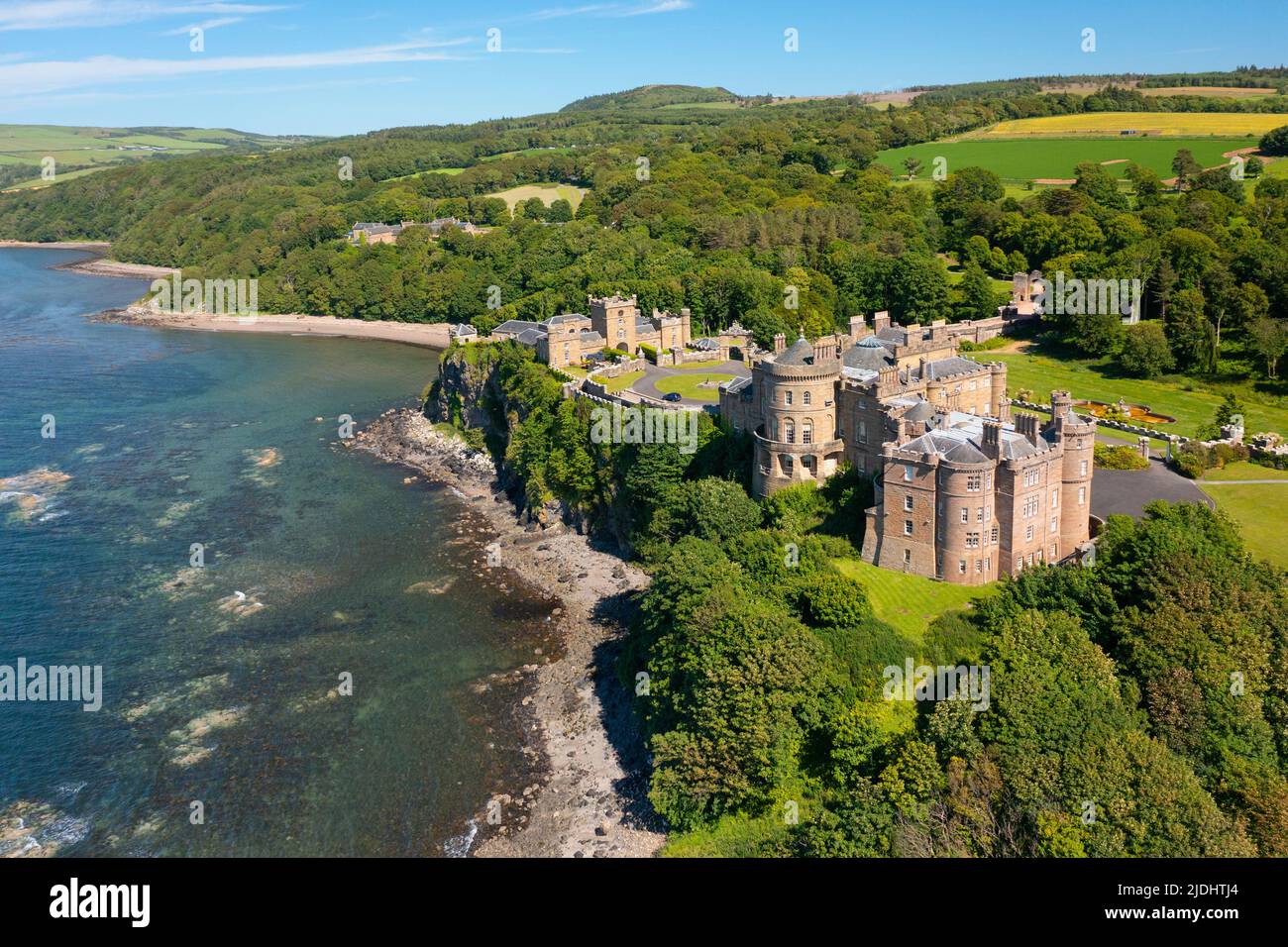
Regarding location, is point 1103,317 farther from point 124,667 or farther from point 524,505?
point 124,667

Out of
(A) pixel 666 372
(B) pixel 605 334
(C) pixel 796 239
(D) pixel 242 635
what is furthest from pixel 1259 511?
(C) pixel 796 239

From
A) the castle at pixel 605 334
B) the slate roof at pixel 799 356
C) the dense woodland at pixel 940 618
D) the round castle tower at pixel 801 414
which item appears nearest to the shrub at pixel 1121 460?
the dense woodland at pixel 940 618

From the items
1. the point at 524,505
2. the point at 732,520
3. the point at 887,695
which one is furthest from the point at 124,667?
the point at 887,695

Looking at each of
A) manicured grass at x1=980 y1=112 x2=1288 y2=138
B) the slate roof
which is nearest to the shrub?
the slate roof

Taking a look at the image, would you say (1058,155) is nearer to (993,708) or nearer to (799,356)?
(799,356)

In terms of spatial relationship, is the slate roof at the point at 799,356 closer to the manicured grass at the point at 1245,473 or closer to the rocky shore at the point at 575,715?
the rocky shore at the point at 575,715

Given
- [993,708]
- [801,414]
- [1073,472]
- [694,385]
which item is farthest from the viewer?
[694,385]
